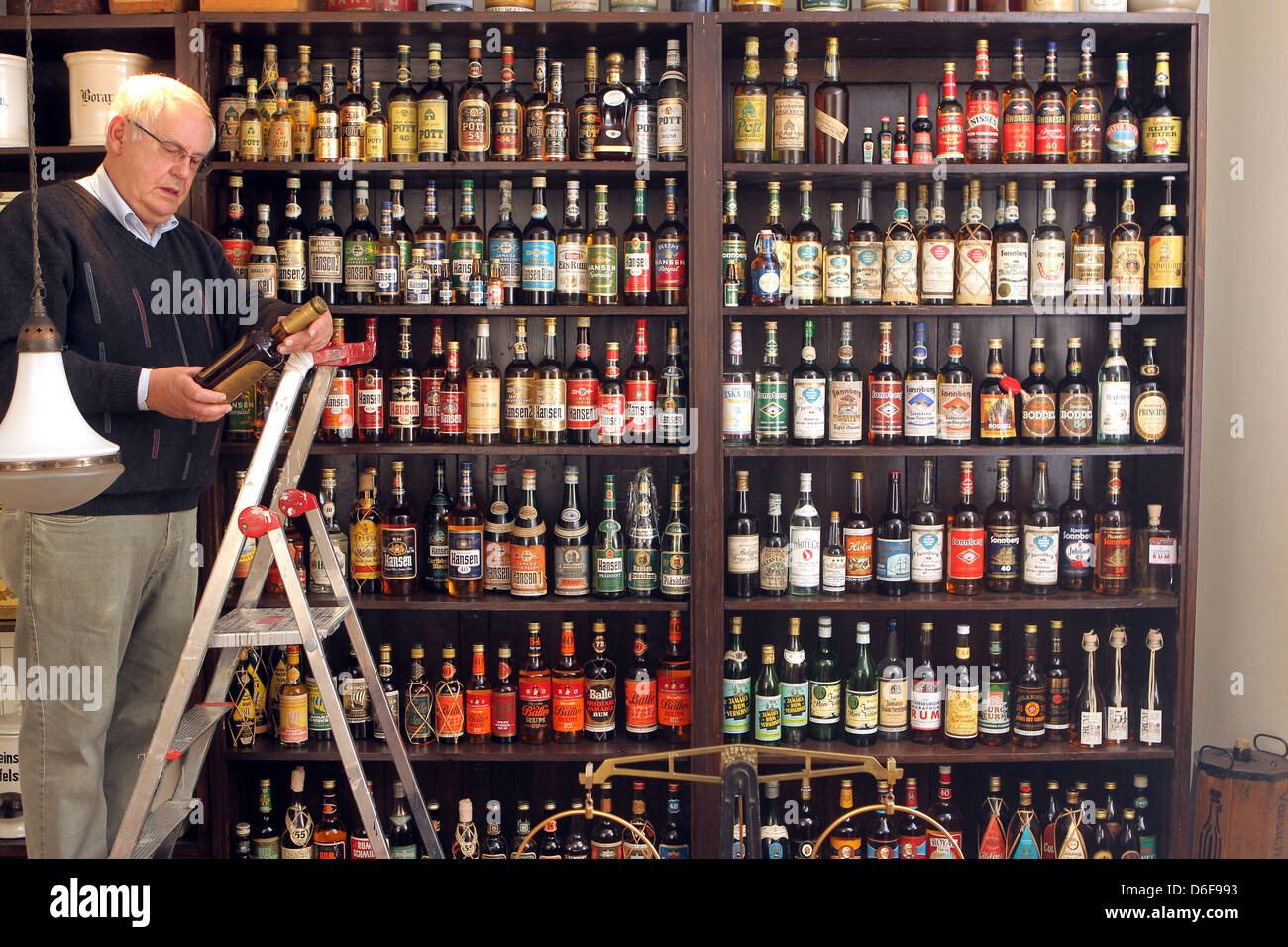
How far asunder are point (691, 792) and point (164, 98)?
1838mm

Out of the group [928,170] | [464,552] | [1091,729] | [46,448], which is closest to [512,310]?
[464,552]

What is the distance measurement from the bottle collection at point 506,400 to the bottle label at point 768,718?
2.14 feet

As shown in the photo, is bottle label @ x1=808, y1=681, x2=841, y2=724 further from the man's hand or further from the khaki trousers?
the khaki trousers

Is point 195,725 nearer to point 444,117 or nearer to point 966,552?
point 444,117

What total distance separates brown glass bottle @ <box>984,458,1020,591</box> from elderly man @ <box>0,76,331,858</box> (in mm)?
1612

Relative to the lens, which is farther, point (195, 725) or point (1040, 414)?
point (1040, 414)

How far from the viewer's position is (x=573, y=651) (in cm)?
273

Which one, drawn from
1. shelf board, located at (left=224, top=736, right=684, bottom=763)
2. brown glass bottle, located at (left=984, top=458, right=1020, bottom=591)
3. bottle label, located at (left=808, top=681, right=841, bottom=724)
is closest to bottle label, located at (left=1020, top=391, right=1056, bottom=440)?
brown glass bottle, located at (left=984, top=458, right=1020, bottom=591)

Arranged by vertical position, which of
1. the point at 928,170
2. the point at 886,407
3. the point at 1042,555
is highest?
the point at 928,170

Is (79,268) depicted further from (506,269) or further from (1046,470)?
(1046,470)

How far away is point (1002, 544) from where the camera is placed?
2.66 metres

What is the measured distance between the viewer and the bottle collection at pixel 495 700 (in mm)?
2641

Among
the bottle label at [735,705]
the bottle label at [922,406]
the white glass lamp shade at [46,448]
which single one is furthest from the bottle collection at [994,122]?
the white glass lamp shade at [46,448]

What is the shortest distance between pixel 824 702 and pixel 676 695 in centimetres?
36
